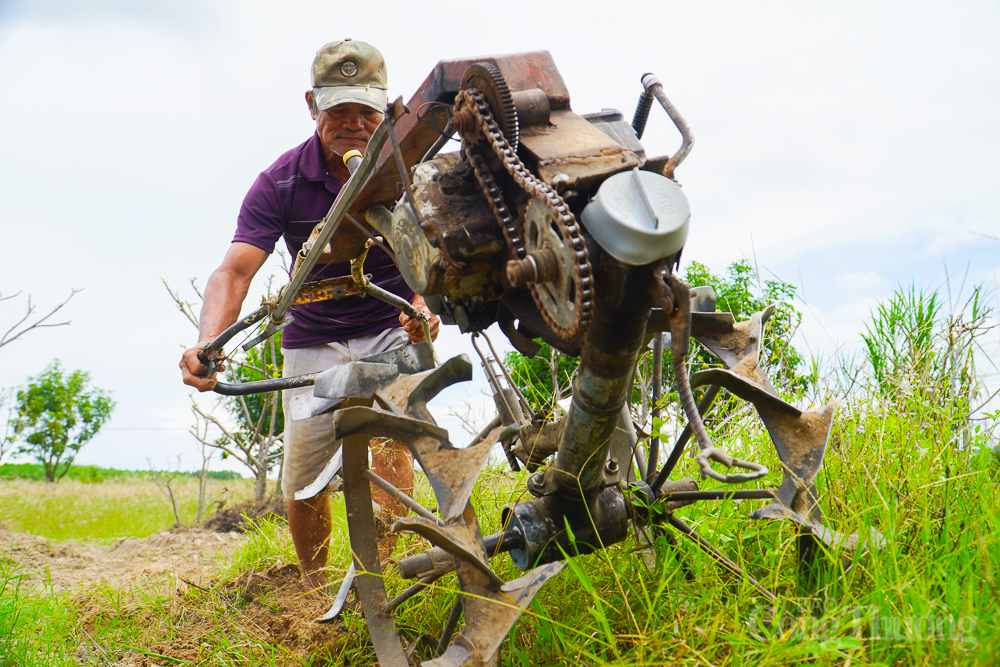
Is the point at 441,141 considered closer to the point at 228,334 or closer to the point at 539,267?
the point at 539,267

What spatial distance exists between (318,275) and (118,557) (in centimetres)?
410

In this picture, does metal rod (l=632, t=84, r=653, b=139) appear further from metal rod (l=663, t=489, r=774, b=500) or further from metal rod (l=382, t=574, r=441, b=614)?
metal rod (l=382, t=574, r=441, b=614)

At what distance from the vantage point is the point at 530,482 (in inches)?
88.9

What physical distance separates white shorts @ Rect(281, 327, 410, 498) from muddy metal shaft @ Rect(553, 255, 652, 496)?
1.68 meters

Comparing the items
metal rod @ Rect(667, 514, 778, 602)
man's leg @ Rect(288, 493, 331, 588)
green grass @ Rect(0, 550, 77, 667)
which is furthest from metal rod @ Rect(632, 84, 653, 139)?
green grass @ Rect(0, 550, 77, 667)

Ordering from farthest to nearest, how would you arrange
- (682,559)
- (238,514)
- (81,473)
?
(81,473)
(238,514)
(682,559)

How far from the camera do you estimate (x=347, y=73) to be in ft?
10.3

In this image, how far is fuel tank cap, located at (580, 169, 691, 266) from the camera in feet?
5.09

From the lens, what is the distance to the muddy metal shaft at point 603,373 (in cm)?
169

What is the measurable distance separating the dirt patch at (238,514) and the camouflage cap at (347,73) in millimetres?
4714

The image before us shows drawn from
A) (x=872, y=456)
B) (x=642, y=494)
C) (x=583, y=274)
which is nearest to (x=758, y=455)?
(x=872, y=456)

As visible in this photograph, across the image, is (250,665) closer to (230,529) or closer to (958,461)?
(958,461)

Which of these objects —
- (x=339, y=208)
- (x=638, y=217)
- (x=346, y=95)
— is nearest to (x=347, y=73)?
(x=346, y=95)

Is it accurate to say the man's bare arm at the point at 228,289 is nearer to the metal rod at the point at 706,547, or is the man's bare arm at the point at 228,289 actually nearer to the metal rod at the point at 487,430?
the metal rod at the point at 487,430
